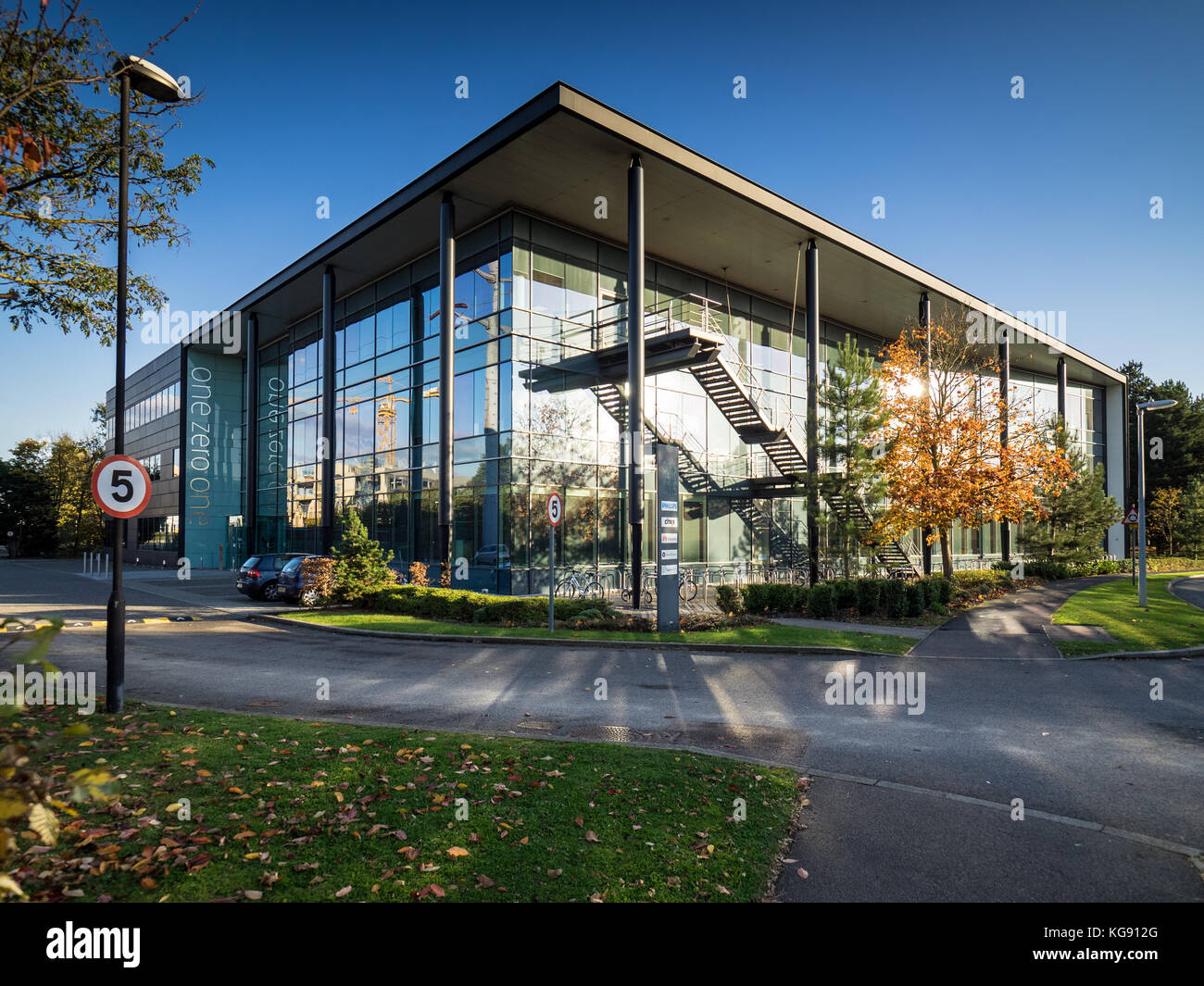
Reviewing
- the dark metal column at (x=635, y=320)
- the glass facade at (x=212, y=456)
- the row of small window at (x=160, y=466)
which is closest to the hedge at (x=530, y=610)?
the dark metal column at (x=635, y=320)

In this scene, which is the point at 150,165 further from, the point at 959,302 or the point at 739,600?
the point at 959,302

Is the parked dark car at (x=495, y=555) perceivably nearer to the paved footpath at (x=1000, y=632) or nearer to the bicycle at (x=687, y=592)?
Answer: the bicycle at (x=687, y=592)

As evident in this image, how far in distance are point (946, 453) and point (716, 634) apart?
13026 mm

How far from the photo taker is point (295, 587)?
2128cm

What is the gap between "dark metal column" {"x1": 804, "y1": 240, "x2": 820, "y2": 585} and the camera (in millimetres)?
22936

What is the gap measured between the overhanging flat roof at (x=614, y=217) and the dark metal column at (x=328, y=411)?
1.15 meters

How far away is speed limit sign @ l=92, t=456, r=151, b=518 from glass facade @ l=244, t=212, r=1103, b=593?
47.8ft

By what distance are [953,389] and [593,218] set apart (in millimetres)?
13778

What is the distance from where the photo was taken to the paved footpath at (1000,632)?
44.9ft
